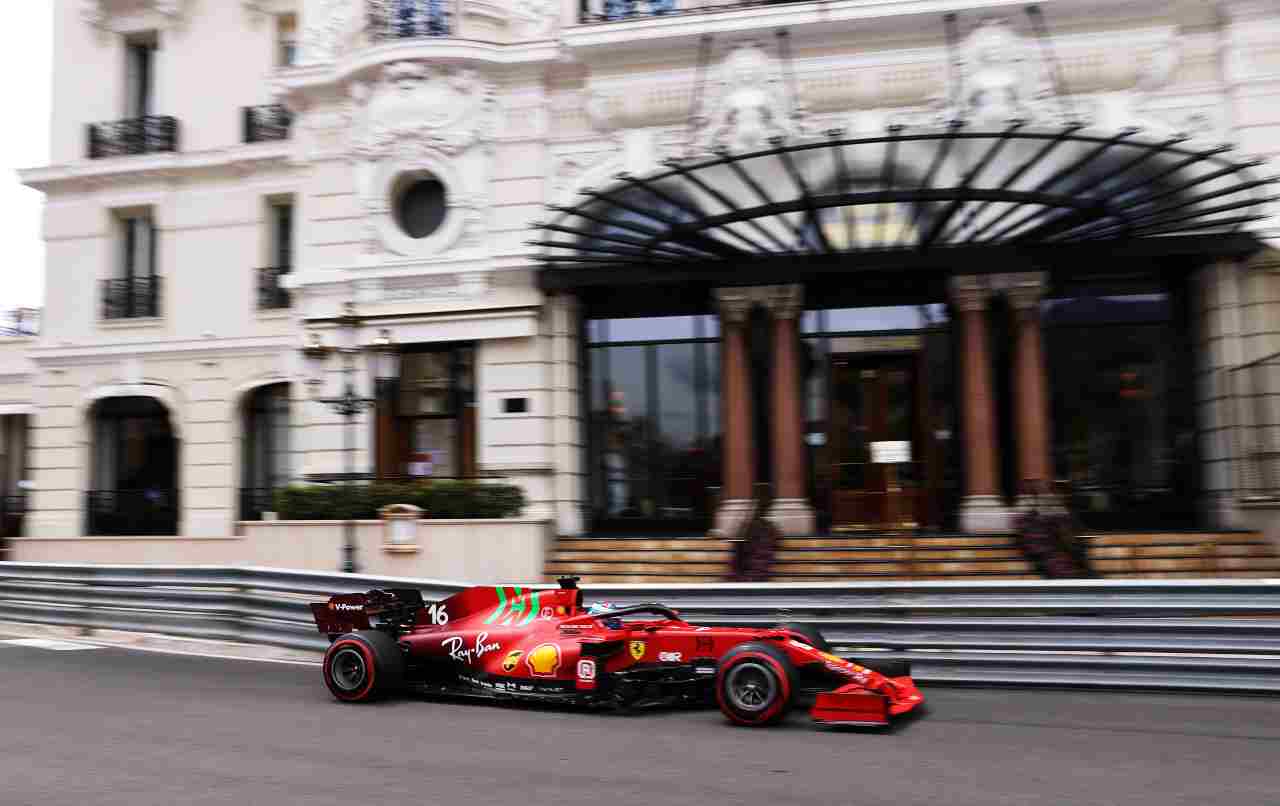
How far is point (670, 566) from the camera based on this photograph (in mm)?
15414

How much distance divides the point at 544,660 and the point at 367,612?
186 cm

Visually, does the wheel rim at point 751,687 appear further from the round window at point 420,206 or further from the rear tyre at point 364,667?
the round window at point 420,206

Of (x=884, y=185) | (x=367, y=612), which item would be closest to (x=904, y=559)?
(x=884, y=185)

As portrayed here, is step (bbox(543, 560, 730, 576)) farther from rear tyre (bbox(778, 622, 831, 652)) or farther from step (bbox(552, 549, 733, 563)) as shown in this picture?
rear tyre (bbox(778, 622, 831, 652))

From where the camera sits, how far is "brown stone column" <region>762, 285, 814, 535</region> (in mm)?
16422

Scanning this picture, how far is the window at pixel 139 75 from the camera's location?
2220cm

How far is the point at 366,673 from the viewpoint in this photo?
343 inches

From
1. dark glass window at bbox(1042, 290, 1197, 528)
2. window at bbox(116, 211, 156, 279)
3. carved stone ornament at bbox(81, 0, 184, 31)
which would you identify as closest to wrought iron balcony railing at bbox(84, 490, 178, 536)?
window at bbox(116, 211, 156, 279)

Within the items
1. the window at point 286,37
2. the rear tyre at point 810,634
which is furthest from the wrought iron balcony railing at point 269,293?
the rear tyre at point 810,634

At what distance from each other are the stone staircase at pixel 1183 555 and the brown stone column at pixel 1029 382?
5.86ft

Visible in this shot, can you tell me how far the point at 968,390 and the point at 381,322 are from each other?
973 cm

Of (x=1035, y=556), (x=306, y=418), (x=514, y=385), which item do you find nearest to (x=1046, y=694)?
(x=1035, y=556)

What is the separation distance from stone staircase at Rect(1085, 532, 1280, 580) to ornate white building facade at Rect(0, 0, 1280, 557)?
0.83 m

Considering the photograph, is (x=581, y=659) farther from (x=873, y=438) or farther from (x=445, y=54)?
(x=445, y=54)
